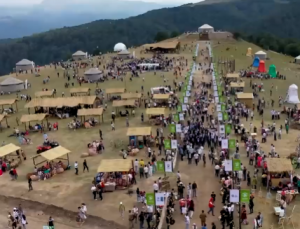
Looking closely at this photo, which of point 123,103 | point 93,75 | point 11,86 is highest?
point 93,75

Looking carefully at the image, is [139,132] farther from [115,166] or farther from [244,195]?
[244,195]

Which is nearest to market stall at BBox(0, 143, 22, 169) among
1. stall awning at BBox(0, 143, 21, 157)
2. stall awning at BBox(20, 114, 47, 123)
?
stall awning at BBox(0, 143, 21, 157)

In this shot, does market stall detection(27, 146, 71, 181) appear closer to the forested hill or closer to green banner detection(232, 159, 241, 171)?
green banner detection(232, 159, 241, 171)

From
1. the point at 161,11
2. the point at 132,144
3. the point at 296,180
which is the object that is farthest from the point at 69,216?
the point at 161,11

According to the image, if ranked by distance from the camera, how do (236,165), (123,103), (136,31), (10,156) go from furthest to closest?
(136,31)
(123,103)
(10,156)
(236,165)

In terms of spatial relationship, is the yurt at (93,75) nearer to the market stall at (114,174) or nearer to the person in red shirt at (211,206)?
the market stall at (114,174)

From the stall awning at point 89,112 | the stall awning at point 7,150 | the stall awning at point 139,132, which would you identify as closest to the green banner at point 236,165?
the stall awning at point 139,132

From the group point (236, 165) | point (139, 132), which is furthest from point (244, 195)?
point (139, 132)
